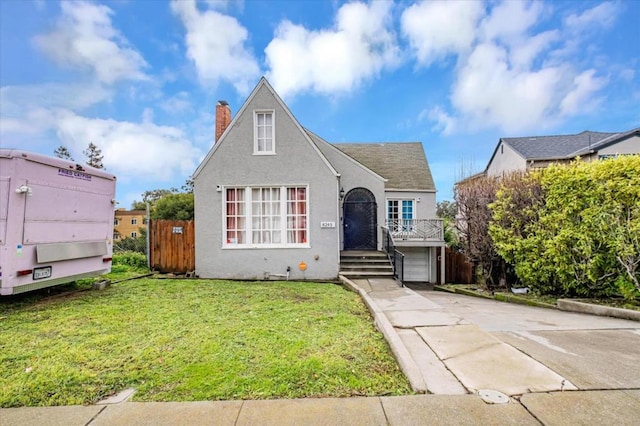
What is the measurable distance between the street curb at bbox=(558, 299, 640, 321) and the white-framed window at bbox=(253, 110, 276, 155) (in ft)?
31.9

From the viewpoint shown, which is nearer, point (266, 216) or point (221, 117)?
point (266, 216)

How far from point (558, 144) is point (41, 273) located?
29512 mm

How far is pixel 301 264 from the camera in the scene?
1050 centimetres

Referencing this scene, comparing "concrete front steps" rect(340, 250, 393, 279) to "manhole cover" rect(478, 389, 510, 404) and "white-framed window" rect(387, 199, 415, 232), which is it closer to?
"white-framed window" rect(387, 199, 415, 232)

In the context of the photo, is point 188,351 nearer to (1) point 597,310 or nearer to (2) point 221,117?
(1) point 597,310

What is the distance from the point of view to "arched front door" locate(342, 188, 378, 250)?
13.7 meters

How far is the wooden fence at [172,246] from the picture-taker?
11571mm

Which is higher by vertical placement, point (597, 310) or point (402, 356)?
point (402, 356)

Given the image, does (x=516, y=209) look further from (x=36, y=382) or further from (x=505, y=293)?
(x=36, y=382)

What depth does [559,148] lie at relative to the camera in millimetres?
21797

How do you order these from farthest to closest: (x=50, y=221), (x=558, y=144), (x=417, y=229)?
(x=558, y=144) → (x=417, y=229) → (x=50, y=221)

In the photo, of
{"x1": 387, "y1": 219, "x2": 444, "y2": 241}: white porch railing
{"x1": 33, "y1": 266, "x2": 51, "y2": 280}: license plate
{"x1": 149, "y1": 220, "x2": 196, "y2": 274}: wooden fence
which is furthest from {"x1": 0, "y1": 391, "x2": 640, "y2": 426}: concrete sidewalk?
{"x1": 387, "y1": 219, "x2": 444, "y2": 241}: white porch railing

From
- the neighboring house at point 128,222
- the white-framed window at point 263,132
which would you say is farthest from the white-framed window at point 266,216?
the neighboring house at point 128,222

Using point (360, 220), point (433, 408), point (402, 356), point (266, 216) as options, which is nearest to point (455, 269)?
point (360, 220)
